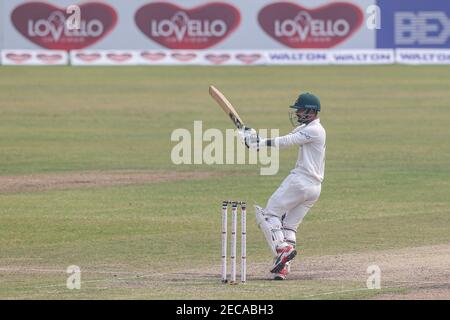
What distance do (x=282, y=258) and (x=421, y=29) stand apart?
4283 centimetres

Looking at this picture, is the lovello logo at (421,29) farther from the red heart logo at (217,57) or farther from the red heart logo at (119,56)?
the red heart logo at (119,56)

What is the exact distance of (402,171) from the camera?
2594 cm

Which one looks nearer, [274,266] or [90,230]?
[274,266]

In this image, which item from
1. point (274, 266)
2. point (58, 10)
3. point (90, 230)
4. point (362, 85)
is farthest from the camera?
point (58, 10)

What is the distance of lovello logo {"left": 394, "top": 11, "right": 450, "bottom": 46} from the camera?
55375 mm

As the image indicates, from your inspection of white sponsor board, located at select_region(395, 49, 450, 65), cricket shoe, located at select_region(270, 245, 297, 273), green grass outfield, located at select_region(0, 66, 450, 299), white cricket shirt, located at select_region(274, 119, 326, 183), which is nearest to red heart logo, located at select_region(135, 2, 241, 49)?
green grass outfield, located at select_region(0, 66, 450, 299)

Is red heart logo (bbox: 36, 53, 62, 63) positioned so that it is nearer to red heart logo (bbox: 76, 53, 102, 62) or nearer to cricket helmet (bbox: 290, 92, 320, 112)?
red heart logo (bbox: 76, 53, 102, 62)

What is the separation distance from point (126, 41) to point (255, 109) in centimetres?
1844

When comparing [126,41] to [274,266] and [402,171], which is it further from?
[274,266]

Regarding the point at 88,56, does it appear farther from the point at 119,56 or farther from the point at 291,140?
the point at 291,140

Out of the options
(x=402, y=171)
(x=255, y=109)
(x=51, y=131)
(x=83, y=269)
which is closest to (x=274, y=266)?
(x=83, y=269)

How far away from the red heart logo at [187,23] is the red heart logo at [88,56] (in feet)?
7.57

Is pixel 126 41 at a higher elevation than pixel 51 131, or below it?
higher

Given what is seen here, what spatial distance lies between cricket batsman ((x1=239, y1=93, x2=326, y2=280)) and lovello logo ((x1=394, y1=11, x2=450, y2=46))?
1639 inches
